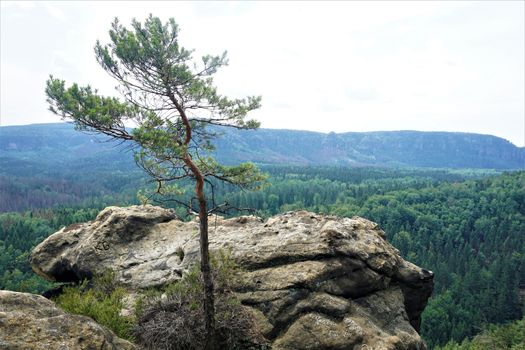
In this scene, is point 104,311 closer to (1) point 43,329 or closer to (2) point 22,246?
(1) point 43,329

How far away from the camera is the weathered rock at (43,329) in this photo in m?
9.73

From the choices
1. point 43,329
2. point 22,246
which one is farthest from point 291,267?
point 22,246

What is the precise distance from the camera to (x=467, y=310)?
280ft

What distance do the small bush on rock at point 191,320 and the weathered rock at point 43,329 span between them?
307 centimetres

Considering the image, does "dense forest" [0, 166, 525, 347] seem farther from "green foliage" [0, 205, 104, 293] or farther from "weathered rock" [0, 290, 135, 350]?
"weathered rock" [0, 290, 135, 350]

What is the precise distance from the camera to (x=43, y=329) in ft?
33.3

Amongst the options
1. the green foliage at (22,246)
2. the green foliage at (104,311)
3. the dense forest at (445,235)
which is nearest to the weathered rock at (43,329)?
the green foliage at (104,311)

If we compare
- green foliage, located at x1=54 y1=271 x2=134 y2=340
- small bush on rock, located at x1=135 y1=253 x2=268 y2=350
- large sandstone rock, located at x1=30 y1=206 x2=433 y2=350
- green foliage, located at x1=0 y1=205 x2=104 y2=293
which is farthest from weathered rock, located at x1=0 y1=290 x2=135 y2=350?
green foliage, located at x1=0 y1=205 x2=104 y2=293

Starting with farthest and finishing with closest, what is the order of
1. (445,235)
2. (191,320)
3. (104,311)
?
(445,235), (191,320), (104,311)

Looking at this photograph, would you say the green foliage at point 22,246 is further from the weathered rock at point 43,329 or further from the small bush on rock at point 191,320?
the weathered rock at point 43,329

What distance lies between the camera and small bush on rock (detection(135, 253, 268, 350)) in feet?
48.0

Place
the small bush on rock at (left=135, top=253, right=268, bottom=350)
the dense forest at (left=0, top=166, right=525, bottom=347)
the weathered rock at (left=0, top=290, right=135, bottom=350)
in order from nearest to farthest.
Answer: the weathered rock at (left=0, top=290, right=135, bottom=350) → the small bush on rock at (left=135, top=253, right=268, bottom=350) → the dense forest at (left=0, top=166, right=525, bottom=347)

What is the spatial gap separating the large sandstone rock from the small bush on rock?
2.50ft

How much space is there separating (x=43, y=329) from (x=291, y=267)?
33.4 ft
